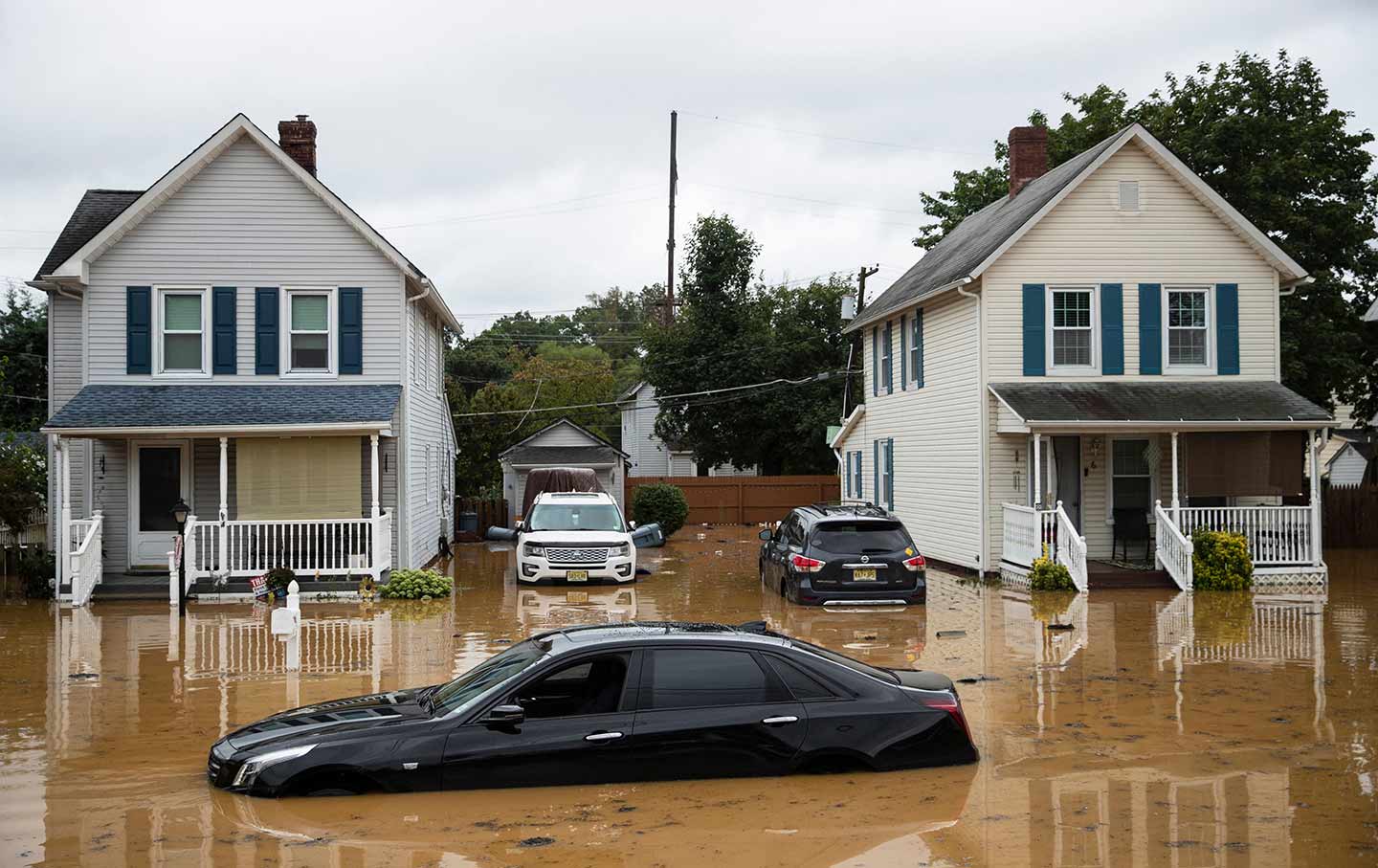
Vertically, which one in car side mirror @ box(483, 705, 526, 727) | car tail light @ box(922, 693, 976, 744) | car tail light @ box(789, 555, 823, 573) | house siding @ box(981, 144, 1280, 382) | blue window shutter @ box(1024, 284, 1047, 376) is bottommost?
car tail light @ box(922, 693, 976, 744)

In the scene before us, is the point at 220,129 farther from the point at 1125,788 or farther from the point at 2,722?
the point at 1125,788

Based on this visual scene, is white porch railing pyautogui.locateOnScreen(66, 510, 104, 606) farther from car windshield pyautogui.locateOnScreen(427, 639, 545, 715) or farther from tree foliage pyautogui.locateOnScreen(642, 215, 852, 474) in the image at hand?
tree foliage pyautogui.locateOnScreen(642, 215, 852, 474)

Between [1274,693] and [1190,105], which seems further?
[1190,105]

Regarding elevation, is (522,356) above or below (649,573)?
above

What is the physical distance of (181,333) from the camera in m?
22.7

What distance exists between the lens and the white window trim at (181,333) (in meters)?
22.5

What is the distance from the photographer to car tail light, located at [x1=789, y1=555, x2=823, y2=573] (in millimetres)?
18703

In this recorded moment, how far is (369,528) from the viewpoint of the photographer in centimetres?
2206

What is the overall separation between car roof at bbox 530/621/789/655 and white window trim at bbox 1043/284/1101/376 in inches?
627

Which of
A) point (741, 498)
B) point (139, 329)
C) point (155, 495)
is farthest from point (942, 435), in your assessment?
point (741, 498)

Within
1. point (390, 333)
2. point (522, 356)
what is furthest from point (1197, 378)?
point (522, 356)

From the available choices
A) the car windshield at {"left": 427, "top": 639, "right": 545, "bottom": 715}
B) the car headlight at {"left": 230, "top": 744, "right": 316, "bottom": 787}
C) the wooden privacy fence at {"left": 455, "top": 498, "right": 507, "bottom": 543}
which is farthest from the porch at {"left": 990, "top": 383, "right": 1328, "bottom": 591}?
the wooden privacy fence at {"left": 455, "top": 498, "right": 507, "bottom": 543}

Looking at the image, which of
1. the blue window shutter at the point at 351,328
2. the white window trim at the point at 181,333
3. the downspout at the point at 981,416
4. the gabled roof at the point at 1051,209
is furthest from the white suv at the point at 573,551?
the gabled roof at the point at 1051,209

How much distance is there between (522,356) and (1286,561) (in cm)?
5432
